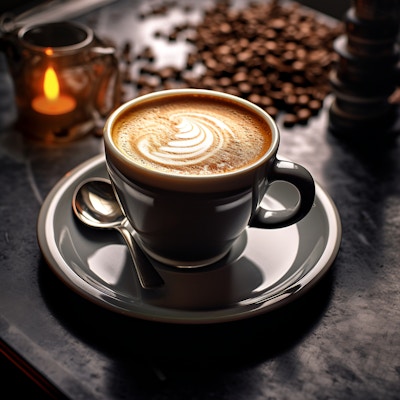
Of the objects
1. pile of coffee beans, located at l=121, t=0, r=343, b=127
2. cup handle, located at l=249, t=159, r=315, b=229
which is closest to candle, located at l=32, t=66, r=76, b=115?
pile of coffee beans, located at l=121, t=0, r=343, b=127

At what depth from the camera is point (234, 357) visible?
0.56 metres

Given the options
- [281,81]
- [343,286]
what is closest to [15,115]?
[281,81]

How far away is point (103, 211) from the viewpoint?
0.68 meters

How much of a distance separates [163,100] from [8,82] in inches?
17.0

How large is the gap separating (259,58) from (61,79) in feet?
1.18

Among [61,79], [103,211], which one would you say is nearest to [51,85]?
[61,79]

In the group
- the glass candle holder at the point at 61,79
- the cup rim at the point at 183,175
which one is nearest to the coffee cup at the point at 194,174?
the cup rim at the point at 183,175

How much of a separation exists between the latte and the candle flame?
0.25 meters

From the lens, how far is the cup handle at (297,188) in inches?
23.7

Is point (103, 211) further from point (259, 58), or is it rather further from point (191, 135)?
point (259, 58)

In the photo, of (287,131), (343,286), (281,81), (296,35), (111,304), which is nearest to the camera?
(111,304)

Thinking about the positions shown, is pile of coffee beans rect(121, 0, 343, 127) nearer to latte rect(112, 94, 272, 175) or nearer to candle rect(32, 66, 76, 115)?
candle rect(32, 66, 76, 115)

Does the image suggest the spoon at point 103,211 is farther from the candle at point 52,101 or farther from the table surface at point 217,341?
the candle at point 52,101

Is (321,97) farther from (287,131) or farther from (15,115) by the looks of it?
(15,115)
